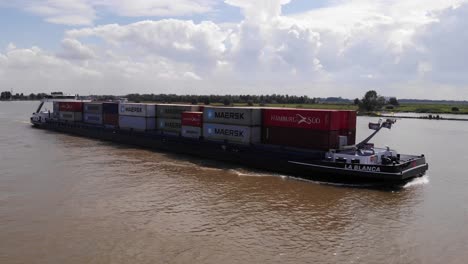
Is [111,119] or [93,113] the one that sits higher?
[93,113]

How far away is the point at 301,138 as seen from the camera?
2925 cm

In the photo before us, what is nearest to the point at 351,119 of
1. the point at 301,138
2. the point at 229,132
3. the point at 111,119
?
the point at 301,138

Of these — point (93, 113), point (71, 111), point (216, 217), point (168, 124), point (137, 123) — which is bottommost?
point (216, 217)

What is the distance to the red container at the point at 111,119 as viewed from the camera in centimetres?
4912

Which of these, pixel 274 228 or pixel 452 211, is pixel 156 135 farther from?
pixel 452 211

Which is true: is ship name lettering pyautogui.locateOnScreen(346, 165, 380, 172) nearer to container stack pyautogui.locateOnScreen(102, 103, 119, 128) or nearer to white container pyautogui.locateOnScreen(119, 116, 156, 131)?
white container pyautogui.locateOnScreen(119, 116, 156, 131)

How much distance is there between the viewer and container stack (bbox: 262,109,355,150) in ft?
90.7

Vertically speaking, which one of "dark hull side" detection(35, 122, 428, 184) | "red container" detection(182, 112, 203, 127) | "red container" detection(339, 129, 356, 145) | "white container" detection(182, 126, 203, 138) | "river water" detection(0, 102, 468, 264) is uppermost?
"red container" detection(182, 112, 203, 127)

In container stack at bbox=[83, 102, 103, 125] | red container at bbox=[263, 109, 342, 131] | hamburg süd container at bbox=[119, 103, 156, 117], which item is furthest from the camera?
container stack at bbox=[83, 102, 103, 125]

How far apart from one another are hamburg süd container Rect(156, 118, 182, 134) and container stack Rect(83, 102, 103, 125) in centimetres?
1197

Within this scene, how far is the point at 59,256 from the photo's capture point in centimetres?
1473

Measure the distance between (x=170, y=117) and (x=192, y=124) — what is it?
523cm

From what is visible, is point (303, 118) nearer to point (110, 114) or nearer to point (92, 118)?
point (110, 114)

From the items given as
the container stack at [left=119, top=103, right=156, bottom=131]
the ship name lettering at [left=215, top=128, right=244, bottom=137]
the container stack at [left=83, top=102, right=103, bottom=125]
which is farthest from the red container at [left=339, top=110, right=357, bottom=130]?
the container stack at [left=83, top=102, right=103, bottom=125]
